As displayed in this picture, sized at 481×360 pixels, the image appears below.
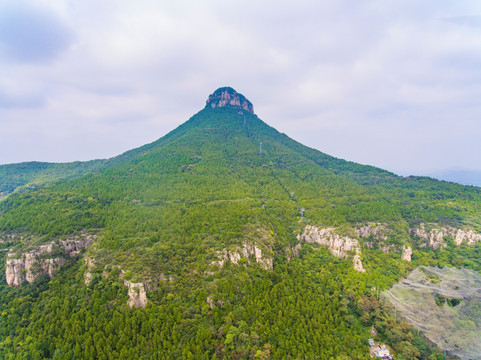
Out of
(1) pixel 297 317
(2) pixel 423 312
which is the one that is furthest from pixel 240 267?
(2) pixel 423 312

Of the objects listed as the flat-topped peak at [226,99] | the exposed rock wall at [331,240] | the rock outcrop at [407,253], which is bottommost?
the rock outcrop at [407,253]

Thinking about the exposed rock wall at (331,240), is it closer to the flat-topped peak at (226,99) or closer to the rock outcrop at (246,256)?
the rock outcrop at (246,256)

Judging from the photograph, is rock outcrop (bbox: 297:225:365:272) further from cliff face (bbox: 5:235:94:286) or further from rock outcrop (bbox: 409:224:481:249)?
cliff face (bbox: 5:235:94:286)

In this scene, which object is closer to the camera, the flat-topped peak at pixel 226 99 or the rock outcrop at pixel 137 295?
the rock outcrop at pixel 137 295

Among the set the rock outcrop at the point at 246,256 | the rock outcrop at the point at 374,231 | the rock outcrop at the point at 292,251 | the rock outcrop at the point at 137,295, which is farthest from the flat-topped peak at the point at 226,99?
the rock outcrop at the point at 137,295

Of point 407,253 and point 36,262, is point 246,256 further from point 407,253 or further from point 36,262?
point 36,262
